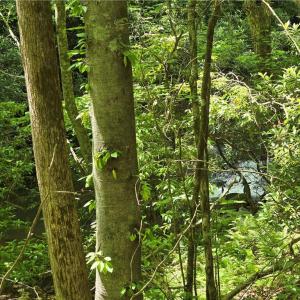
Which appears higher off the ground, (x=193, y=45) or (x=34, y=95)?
(x=193, y=45)

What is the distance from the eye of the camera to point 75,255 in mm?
3742

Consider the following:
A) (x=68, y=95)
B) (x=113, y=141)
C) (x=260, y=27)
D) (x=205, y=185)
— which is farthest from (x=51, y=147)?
(x=260, y=27)

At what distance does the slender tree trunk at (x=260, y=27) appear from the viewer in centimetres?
762

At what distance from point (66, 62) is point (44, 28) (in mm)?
2893

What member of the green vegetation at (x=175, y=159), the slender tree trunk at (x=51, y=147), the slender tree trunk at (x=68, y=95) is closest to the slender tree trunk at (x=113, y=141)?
the green vegetation at (x=175, y=159)

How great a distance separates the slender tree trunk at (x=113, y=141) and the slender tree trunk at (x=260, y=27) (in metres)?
5.44

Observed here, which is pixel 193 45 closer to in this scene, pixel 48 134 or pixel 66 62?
pixel 48 134

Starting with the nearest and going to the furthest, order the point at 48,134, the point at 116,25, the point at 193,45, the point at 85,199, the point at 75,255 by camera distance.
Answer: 1. the point at 116,25
2. the point at 193,45
3. the point at 48,134
4. the point at 75,255
5. the point at 85,199

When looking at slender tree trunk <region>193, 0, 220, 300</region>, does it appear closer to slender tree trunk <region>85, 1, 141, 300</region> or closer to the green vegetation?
the green vegetation

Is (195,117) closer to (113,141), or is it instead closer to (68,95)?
(113,141)

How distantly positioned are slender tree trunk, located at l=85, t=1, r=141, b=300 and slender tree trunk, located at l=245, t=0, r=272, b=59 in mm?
5445

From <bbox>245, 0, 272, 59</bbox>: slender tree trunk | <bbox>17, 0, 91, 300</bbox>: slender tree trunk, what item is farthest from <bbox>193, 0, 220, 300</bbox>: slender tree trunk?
<bbox>245, 0, 272, 59</bbox>: slender tree trunk

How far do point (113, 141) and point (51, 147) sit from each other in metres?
Result: 1.04

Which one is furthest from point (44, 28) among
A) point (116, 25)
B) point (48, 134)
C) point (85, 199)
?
point (85, 199)
